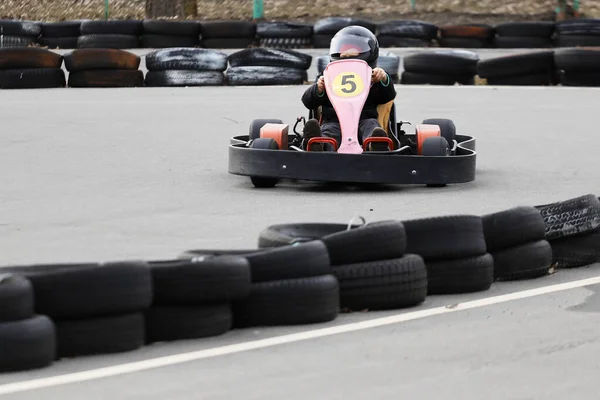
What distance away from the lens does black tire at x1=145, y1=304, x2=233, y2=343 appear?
4.14 m

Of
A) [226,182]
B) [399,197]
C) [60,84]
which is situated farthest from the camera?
[60,84]

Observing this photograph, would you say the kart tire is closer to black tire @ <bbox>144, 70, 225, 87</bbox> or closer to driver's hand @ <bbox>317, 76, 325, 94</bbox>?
driver's hand @ <bbox>317, 76, 325, 94</bbox>

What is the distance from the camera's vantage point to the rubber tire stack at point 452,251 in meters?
4.80

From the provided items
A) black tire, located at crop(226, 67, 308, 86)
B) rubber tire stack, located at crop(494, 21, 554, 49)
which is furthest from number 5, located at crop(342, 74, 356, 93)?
rubber tire stack, located at crop(494, 21, 554, 49)

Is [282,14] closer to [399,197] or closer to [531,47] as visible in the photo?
[531,47]

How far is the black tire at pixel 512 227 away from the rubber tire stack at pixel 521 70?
1086 centimetres

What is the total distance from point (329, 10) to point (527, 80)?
32.9 ft

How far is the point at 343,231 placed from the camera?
4648 millimetres

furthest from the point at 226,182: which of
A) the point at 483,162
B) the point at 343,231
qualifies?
the point at 343,231

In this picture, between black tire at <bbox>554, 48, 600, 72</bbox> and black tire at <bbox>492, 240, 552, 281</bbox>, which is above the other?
black tire at <bbox>492, 240, 552, 281</bbox>

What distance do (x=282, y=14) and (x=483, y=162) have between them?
1669 cm

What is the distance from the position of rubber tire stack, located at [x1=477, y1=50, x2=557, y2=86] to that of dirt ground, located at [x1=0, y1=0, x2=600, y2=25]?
7839 mm

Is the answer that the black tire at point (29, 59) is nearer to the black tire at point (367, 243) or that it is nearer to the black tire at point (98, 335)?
the black tire at point (367, 243)

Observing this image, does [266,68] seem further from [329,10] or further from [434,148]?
[329,10]
